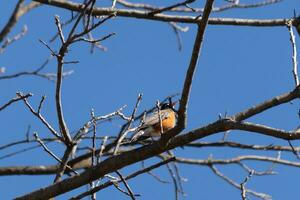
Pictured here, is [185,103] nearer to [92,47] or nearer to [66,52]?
[66,52]

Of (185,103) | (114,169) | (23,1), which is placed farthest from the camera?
(23,1)

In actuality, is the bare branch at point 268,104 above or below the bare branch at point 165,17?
below

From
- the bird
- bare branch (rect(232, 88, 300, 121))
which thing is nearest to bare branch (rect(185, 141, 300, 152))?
the bird

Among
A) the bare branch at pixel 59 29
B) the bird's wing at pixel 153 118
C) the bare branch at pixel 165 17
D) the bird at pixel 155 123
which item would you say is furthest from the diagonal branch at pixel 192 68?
the bird's wing at pixel 153 118

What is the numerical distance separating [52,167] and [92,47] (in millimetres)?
1114

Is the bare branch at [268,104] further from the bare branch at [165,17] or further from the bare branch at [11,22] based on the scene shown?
the bare branch at [11,22]

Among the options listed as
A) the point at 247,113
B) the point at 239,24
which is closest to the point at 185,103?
the point at 247,113

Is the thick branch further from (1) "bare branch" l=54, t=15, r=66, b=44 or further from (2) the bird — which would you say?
(2) the bird

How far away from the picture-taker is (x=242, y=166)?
247 inches

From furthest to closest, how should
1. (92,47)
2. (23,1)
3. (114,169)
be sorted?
(92,47), (23,1), (114,169)

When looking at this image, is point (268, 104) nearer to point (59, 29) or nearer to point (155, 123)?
point (59, 29)

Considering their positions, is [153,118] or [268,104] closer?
[268,104]

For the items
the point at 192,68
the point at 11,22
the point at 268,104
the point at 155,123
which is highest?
the point at 11,22

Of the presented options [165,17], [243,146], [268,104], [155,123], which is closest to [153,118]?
[155,123]
